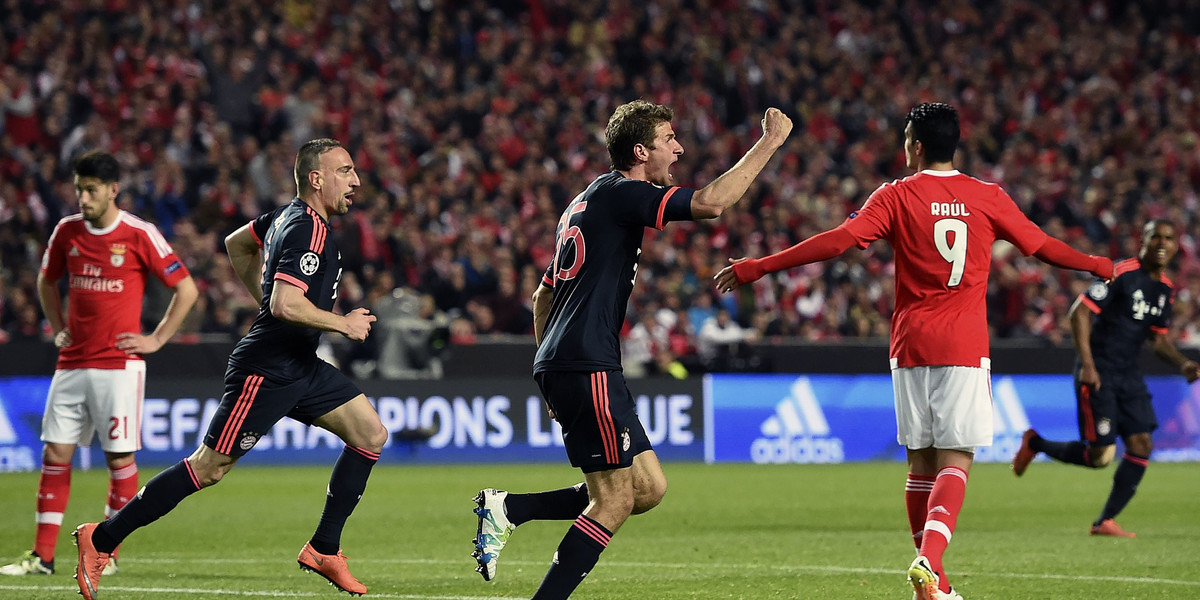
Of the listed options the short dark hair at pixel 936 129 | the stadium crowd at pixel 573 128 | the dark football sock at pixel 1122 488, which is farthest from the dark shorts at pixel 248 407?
the stadium crowd at pixel 573 128

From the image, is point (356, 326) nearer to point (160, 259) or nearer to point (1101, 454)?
point (160, 259)

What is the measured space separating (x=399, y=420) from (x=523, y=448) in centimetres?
151

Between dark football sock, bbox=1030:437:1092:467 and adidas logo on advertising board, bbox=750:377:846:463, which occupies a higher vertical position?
dark football sock, bbox=1030:437:1092:467

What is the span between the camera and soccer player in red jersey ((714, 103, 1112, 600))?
645cm

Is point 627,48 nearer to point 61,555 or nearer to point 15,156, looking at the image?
point 15,156

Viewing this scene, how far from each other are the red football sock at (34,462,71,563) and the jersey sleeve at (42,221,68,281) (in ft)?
3.52

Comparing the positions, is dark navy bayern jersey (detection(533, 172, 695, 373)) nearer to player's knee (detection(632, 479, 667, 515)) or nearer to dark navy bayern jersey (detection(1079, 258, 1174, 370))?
player's knee (detection(632, 479, 667, 515))

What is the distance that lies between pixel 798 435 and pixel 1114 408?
7.78m

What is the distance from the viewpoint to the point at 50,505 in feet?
27.5

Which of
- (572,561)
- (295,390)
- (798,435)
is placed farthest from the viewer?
(798,435)

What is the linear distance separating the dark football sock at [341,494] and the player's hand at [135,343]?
1.57m

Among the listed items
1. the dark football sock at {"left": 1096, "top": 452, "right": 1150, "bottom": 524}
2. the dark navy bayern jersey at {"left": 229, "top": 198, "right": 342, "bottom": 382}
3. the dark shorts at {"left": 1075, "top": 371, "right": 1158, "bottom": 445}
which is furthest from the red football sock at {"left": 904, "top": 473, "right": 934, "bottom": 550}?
the dark shorts at {"left": 1075, "top": 371, "right": 1158, "bottom": 445}

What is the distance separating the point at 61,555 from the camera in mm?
9531

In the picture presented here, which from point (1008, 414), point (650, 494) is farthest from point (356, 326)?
point (1008, 414)
